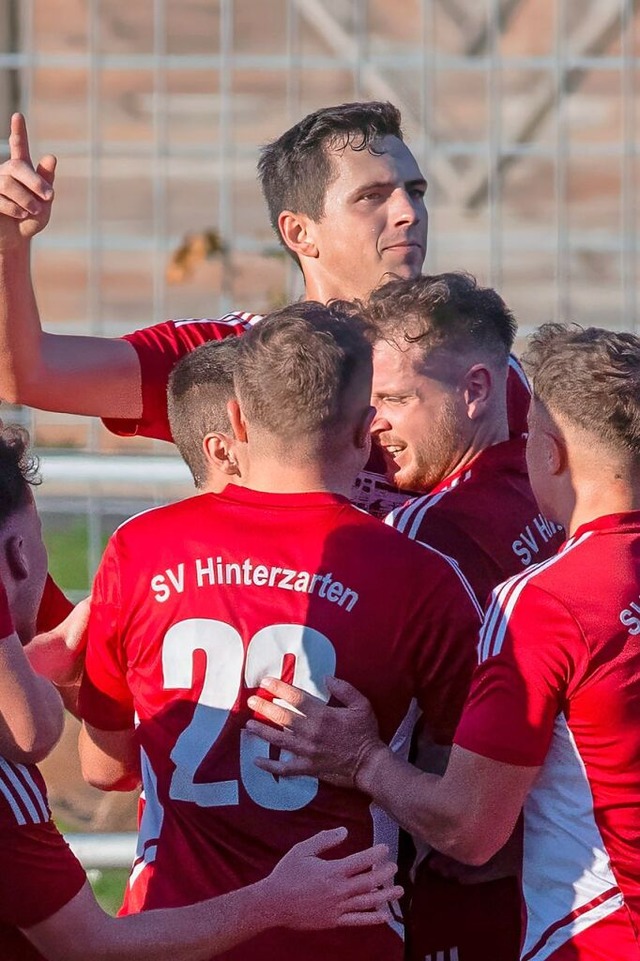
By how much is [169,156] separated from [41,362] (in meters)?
3.46

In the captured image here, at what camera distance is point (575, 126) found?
748cm

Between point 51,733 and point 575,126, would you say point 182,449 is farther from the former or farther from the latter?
point 575,126

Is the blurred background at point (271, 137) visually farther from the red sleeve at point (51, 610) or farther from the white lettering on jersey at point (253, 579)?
the white lettering on jersey at point (253, 579)

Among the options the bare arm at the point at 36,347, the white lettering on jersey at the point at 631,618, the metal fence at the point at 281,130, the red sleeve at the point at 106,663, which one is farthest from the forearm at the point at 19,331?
the metal fence at the point at 281,130

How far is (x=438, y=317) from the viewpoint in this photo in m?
2.85

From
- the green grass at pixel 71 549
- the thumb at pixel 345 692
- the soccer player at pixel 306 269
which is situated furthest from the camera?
the green grass at pixel 71 549

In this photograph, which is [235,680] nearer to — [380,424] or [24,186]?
[380,424]

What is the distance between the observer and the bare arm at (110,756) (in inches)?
101

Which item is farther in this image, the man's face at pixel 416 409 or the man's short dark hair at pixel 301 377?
the man's face at pixel 416 409

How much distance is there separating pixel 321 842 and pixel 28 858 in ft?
1.46

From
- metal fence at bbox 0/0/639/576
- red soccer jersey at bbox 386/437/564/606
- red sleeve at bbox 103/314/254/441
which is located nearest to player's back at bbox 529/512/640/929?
red soccer jersey at bbox 386/437/564/606

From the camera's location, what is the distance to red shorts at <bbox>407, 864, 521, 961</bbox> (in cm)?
268

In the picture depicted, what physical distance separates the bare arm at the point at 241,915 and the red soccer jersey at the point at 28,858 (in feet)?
0.07

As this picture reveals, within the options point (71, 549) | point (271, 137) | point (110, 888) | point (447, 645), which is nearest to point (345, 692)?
point (447, 645)
